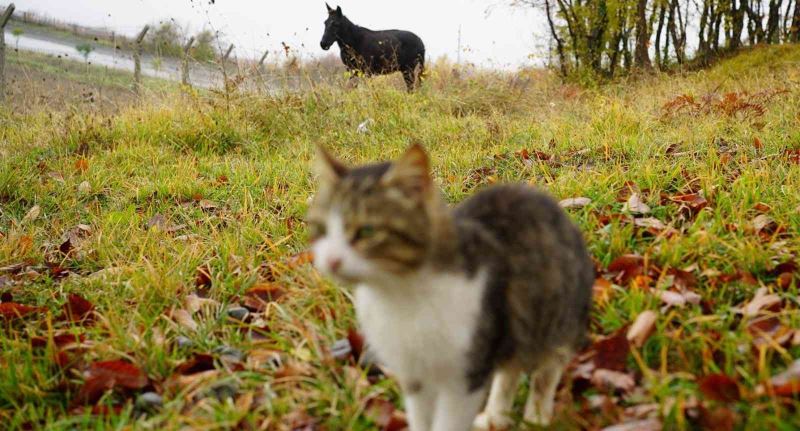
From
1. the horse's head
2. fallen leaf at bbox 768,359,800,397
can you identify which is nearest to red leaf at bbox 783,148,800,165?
fallen leaf at bbox 768,359,800,397

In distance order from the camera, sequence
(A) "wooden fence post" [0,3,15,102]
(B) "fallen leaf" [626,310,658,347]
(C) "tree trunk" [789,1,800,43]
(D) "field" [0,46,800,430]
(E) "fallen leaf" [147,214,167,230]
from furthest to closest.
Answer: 1. (C) "tree trunk" [789,1,800,43]
2. (A) "wooden fence post" [0,3,15,102]
3. (E) "fallen leaf" [147,214,167,230]
4. (B) "fallen leaf" [626,310,658,347]
5. (D) "field" [0,46,800,430]

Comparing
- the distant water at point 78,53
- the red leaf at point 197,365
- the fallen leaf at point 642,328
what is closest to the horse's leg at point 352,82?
the red leaf at point 197,365

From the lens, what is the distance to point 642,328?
2125mm

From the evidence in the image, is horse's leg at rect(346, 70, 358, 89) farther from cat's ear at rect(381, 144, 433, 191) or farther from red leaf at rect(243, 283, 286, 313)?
cat's ear at rect(381, 144, 433, 191)

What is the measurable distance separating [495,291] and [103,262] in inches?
115

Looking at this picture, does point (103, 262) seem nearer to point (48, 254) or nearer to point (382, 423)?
point (48, 254)

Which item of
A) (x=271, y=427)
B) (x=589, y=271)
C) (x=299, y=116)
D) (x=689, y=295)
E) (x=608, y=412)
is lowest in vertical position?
(x=271, y=427)

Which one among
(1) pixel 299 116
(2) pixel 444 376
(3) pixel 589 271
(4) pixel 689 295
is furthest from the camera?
(1) pixel 299 116

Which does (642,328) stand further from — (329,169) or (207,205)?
(207,205)

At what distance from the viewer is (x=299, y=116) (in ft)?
23.0

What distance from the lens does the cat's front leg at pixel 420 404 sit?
66.2 inches

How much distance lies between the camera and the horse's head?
10.3 metres

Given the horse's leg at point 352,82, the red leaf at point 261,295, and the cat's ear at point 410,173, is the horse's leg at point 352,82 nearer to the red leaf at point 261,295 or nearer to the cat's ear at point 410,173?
the red leaf at point 261,295

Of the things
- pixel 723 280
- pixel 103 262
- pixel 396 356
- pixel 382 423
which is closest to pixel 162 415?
pixel 382 423
